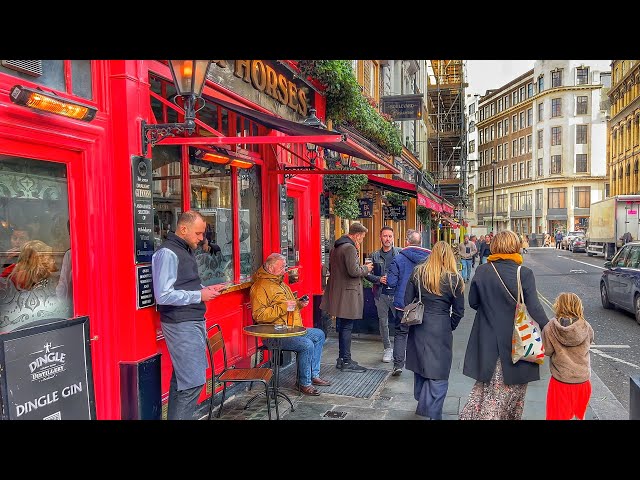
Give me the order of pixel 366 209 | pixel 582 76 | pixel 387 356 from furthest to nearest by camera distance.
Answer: pixel 582 76 → pixel 366 209 → pixel 387 356

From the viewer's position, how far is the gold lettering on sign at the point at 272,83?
6.41 meters

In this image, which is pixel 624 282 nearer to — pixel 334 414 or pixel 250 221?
pixel 250 221

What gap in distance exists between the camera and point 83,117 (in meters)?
3.84

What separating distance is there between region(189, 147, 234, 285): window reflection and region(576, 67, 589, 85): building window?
72276mm

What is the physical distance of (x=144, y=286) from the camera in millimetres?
4363

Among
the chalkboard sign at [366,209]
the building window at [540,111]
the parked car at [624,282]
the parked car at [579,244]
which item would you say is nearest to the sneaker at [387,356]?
the chalkboard sign at [366,209]

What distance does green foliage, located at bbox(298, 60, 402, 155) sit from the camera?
830cm

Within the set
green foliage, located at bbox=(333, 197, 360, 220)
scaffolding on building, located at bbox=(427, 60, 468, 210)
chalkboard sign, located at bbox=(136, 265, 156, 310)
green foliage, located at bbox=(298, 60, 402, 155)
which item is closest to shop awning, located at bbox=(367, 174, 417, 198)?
green foliage, located at bbox=(298, 60, 402, 155)

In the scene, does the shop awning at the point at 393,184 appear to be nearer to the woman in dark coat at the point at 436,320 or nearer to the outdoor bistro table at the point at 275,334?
the outdoor bistro table at the point at 275,334

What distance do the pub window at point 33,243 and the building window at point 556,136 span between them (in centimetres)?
7335

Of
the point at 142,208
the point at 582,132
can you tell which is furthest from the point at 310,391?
the point at 582,132

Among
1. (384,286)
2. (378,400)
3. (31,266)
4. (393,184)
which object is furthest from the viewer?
(393,184)

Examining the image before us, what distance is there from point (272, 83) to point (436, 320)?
4035mm

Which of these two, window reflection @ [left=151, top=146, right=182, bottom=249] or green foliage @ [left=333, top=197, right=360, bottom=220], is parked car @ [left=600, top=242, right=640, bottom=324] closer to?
green foliage @ [left=333, top=197, right=360, bottom=220]
